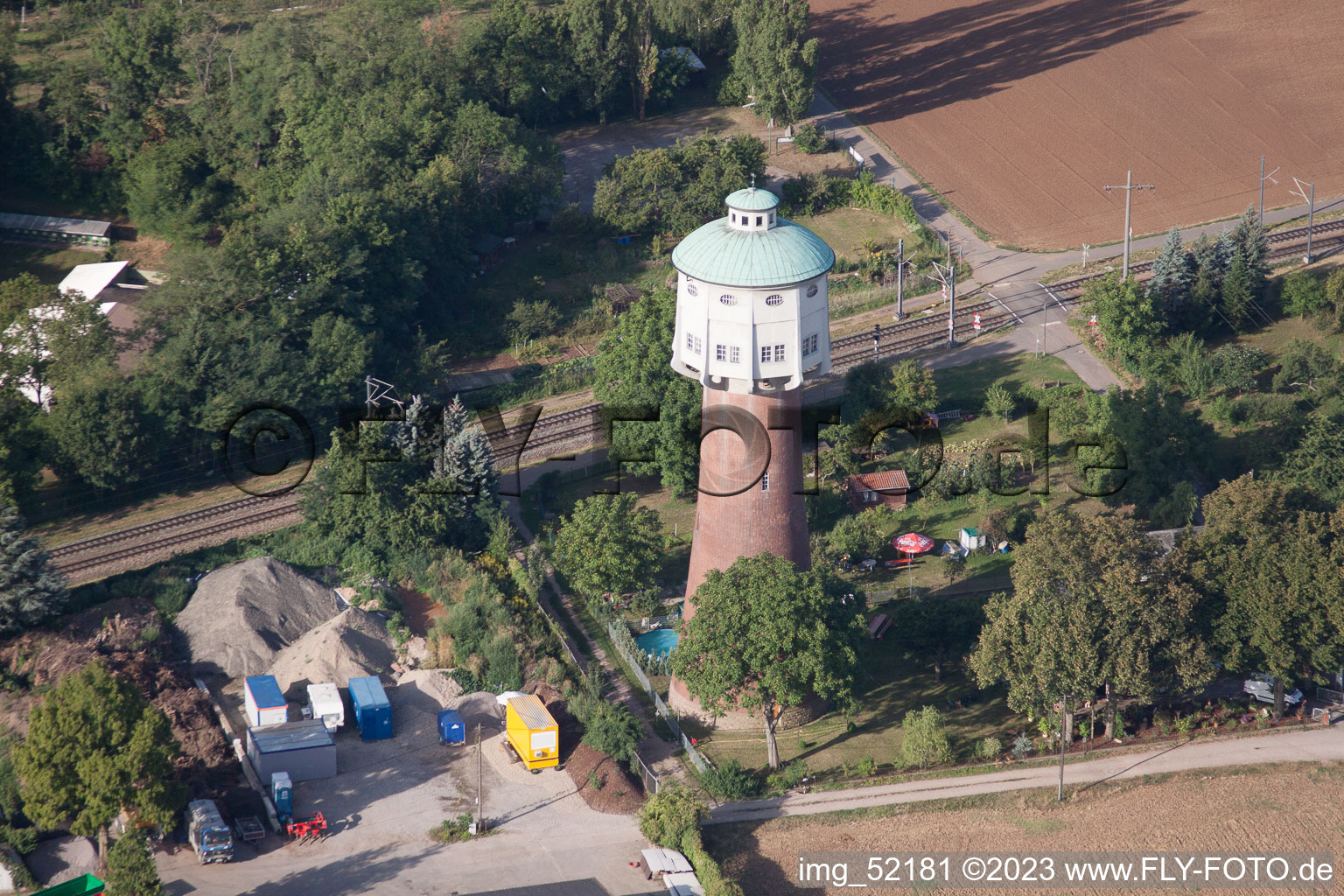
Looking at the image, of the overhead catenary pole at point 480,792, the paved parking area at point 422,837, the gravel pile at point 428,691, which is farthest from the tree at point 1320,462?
the gravel pile at point 428,691

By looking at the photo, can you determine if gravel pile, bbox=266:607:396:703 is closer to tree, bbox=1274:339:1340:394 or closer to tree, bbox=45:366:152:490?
tree, bbox=45:366:152:490

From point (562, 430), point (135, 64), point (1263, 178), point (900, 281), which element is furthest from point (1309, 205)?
point (135, 64)

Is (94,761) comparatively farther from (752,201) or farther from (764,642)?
(752,201)

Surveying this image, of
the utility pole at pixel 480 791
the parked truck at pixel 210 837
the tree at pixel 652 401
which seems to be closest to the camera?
the parked truck at pixel 210 837

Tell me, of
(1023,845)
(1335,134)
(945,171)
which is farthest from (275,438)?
(1335,134)

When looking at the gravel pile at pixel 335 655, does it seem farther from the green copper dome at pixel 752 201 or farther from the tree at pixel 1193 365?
the tree at pixel 1193 365

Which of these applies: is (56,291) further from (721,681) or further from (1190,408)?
(1190,408)
